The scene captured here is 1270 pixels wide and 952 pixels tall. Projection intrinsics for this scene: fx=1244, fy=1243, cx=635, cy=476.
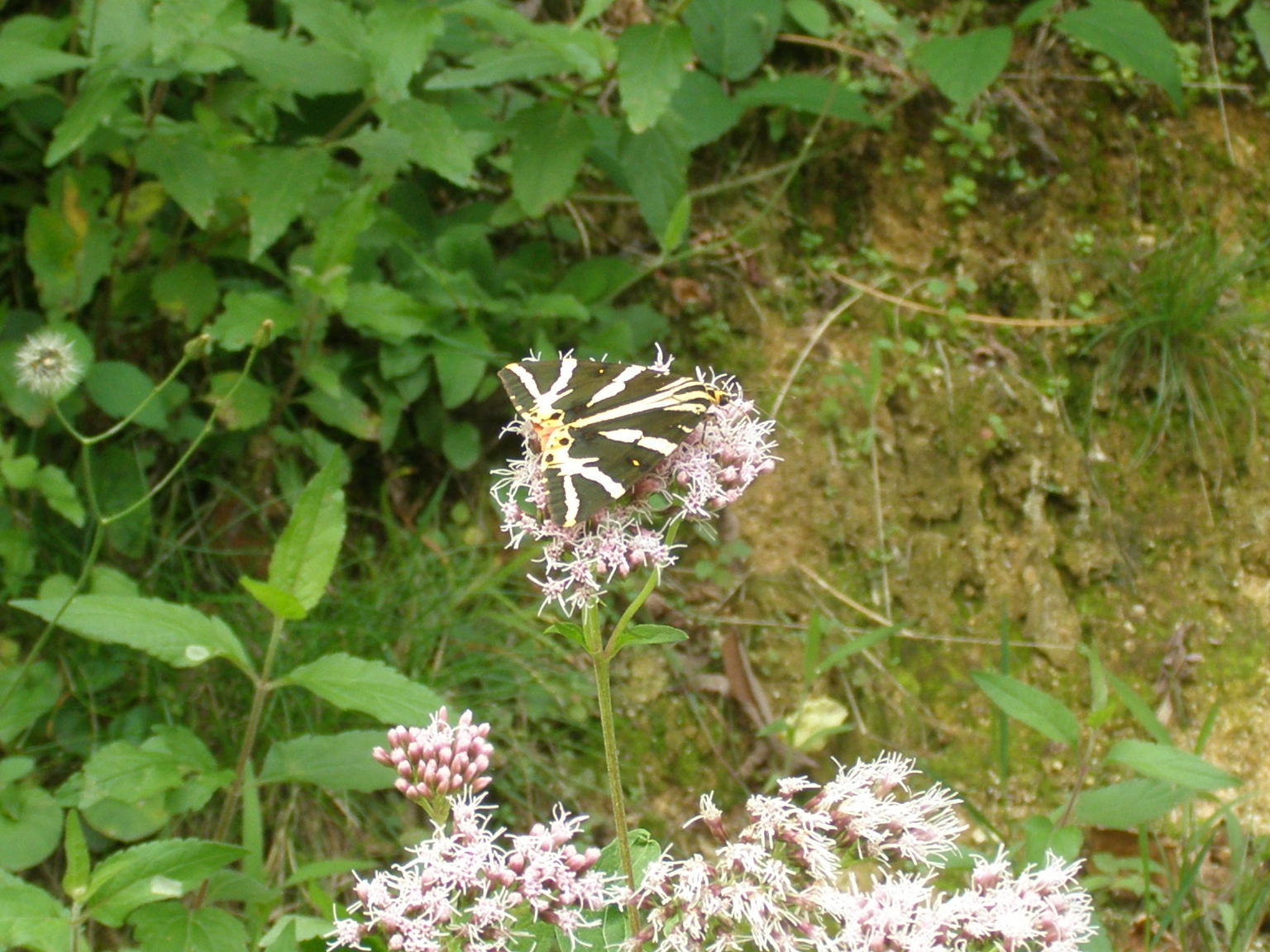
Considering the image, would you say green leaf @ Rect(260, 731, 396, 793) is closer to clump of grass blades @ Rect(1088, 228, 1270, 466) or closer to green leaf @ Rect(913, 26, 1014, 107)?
green leaf @ Rect(913, 26, 1014, 107)

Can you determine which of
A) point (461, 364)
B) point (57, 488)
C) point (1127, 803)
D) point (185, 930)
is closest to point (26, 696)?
point (57, 488)

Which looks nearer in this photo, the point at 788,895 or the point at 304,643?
the point at 788,895

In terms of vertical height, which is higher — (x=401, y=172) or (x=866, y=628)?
(x=401, y=172)

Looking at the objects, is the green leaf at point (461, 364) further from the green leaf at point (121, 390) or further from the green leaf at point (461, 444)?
the green leaf at point (121, 390)

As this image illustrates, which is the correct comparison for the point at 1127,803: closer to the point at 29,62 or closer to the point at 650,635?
the point at 650,635

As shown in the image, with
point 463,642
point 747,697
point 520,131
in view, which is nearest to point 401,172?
point 520,131

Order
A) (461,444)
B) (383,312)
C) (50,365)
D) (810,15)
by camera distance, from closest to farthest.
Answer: (50,365), (383,312), (461,444), (810,15)

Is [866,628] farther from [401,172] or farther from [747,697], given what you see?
[401,172]
